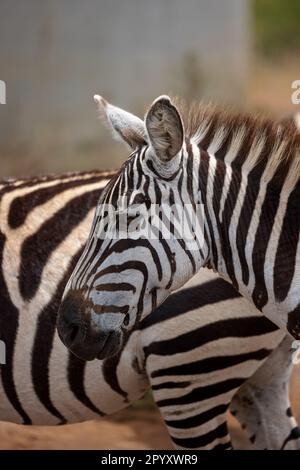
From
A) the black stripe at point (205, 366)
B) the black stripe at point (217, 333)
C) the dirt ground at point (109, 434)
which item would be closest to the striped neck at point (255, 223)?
the black stripe at point (217, 333)

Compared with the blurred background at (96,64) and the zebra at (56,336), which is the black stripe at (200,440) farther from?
the blurred background at (96,64)

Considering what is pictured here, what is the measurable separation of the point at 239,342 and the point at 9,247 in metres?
1.30

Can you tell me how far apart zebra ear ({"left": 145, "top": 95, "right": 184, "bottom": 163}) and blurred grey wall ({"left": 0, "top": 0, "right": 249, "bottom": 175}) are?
8579 mm

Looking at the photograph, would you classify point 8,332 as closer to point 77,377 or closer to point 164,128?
point 77,377

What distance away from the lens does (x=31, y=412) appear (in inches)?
184

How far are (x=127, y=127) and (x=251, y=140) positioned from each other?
0.53 metres

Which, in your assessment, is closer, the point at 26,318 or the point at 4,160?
the point at 26,318

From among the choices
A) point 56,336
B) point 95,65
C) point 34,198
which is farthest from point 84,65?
point 56,336

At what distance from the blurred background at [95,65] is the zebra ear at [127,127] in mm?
7762

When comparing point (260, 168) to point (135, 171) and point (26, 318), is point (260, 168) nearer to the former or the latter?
point (135, 171)

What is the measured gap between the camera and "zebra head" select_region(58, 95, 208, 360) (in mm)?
3590

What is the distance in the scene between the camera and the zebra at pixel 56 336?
172 inches

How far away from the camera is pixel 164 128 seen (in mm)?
Result: 3531

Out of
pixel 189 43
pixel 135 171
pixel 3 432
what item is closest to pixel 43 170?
pixel 189 43
